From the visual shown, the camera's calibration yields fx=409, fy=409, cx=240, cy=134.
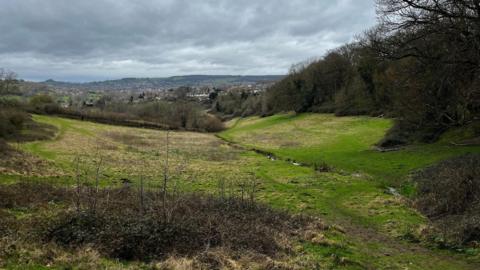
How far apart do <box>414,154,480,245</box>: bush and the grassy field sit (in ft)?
3.20

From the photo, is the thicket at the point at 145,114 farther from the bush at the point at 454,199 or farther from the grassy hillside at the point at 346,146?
the bush at the point at 454,199

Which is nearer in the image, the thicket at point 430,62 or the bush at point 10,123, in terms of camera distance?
the thicket at point 430,62

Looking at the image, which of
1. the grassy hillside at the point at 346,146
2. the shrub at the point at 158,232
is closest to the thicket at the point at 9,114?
the shrub at the point at 158,232

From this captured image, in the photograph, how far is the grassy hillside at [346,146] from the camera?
34.3 meters

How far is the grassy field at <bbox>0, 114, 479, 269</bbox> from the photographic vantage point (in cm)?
1495

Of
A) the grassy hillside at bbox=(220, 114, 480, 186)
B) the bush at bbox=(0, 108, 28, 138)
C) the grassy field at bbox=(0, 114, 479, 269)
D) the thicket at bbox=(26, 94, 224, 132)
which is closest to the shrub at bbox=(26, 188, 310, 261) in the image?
the grassy field at bbox=(0, 114, 479, 269)

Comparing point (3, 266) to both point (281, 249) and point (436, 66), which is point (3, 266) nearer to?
point (281, 249)

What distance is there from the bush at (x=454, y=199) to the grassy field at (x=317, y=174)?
0.97 m

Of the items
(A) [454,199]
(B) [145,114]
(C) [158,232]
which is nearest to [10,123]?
(C) [158,232]

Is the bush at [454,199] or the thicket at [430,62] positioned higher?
the thicket at [430,62]

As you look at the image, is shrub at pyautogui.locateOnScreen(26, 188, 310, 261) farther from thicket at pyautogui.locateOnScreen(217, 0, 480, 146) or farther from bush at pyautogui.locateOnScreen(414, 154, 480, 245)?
thicket at pyautogui.locateOnScreen(217, 0, 480, 146)

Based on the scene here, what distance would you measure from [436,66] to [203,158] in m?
31.7

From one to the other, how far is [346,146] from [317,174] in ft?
63.7

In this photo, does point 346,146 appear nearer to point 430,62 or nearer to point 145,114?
point 430,62
